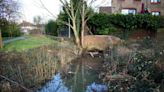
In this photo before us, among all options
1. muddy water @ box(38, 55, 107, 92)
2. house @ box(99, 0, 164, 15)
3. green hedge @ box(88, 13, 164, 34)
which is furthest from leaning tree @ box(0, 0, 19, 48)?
house @ box(99, 0, 164, 15)

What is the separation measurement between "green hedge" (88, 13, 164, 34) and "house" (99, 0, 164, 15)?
21.4 ft

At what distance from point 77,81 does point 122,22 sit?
19.9 metres

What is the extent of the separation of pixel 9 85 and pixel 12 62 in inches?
123

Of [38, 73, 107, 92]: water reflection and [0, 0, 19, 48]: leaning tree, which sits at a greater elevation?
[0, 0, 19, 48]: leaning tree

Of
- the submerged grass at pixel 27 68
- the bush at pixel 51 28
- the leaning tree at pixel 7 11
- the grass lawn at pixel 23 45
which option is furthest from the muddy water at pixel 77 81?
the bush at pixel 51 28

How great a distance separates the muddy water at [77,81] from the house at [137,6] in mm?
Result: 23018

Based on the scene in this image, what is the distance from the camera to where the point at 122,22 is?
35219 mm

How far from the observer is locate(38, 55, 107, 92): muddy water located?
Answer: 569 inches

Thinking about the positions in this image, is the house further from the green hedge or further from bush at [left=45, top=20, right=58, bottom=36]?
bush at [left=45, top=20, right=58, bottom=36]

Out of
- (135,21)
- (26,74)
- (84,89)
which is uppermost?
(135,21)

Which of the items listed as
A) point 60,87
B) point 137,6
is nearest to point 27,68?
point 60,87

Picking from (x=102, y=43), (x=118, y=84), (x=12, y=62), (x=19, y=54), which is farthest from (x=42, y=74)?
(x=102, y=43)

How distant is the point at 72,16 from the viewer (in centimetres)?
3058

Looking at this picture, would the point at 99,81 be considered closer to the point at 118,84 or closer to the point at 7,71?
the point at 118,84
